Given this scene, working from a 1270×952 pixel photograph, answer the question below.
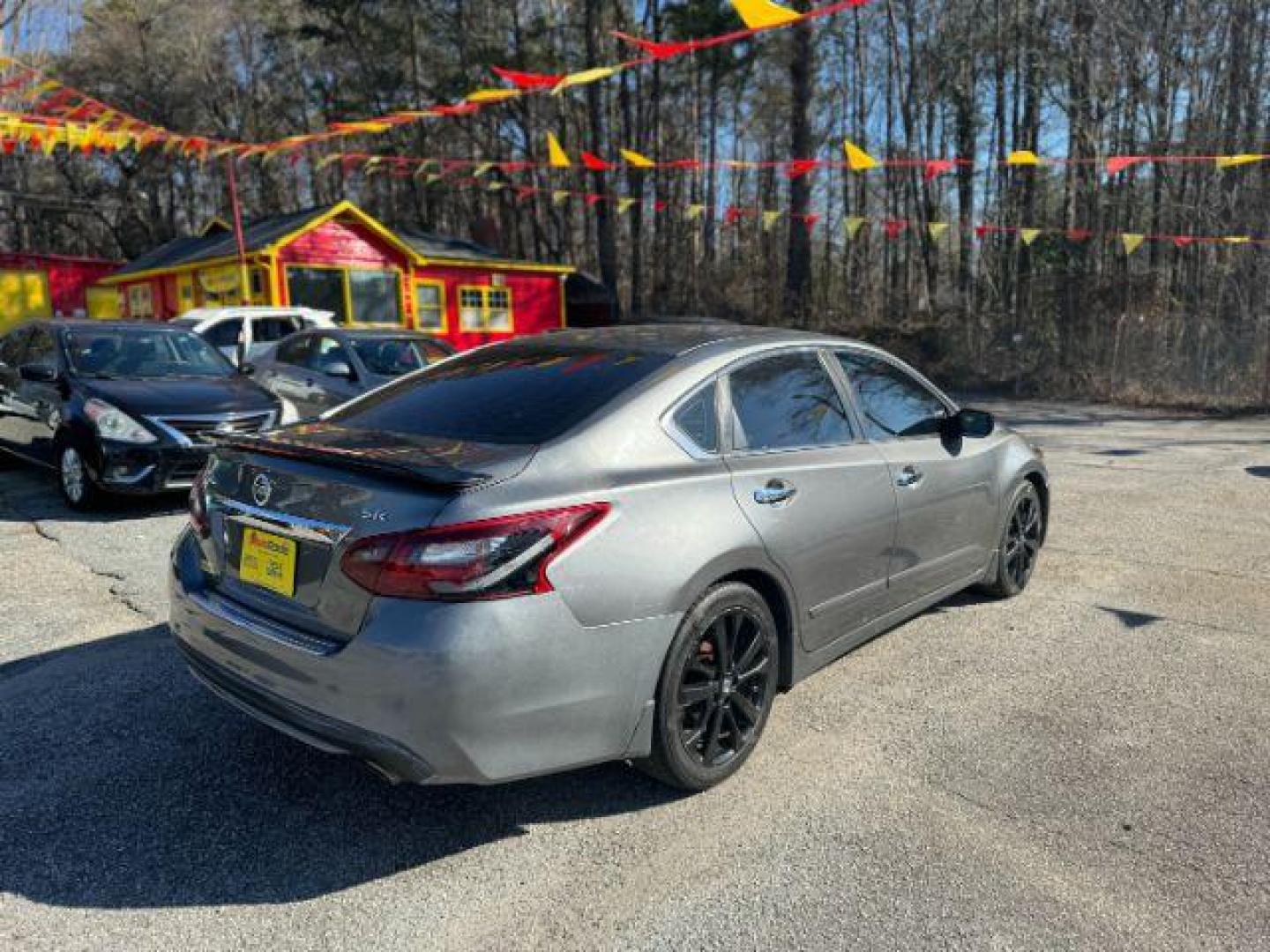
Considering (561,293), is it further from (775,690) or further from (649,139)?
(775,690)

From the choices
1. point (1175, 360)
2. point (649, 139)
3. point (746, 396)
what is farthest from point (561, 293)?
point (746, 396)

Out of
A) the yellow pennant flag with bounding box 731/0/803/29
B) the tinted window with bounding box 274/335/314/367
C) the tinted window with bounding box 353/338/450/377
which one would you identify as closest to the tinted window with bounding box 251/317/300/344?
the tinted window with bounding box 274/335/314/367

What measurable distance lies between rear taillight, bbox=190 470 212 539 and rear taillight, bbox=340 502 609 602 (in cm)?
88

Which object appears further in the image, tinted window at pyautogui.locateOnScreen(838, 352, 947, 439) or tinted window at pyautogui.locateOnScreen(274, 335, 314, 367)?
tinted window at pyautogui.locateOnScreen(274, 335, 314, 367)

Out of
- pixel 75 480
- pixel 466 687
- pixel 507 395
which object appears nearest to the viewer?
pixel 466 687

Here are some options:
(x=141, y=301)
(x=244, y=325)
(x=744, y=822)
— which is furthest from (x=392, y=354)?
(x=141, y=301)

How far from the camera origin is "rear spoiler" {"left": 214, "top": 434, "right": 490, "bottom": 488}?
8.29 feet

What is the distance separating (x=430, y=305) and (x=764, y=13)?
18028mm

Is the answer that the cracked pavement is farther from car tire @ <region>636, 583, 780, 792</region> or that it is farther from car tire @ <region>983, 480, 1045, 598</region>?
car tire @ <region>983, 480, 1045, 598</region>

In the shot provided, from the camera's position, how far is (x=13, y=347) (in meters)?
8.51

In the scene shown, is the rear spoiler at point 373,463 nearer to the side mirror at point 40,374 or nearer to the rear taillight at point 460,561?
the rear taillight at point 460,561

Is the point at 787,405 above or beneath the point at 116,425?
above

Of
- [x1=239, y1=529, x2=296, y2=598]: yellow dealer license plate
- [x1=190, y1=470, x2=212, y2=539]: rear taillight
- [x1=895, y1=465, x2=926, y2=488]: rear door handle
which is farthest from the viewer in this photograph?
[x1=895, y1=465, x2=926, y2=488]: rear door handle

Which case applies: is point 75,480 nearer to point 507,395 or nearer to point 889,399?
point 507,395
